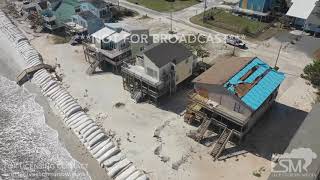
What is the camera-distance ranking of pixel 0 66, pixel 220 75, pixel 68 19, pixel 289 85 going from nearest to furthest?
pixel 220 75 → pixel 289 85 → pixel 0 66 → pixel 68 19

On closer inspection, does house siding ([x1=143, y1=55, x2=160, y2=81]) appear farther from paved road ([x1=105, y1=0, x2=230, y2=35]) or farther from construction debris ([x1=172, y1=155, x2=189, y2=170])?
paved road ([x1=105, y1=0, x2=230, y2=35])

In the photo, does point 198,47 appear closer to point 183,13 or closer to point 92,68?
point 183,13

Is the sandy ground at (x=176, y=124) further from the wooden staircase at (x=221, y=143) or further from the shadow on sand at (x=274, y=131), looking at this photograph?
the wooden staircase at (x=221, y=143)

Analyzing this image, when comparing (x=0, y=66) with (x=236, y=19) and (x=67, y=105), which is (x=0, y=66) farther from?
(x=236, y=19)

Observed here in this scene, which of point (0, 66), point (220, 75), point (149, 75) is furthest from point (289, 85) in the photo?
point (0, 66)

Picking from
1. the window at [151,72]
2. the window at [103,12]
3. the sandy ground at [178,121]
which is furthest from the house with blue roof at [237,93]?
the window at [103,12]

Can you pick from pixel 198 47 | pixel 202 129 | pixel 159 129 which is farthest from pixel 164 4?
pixel 202 129
